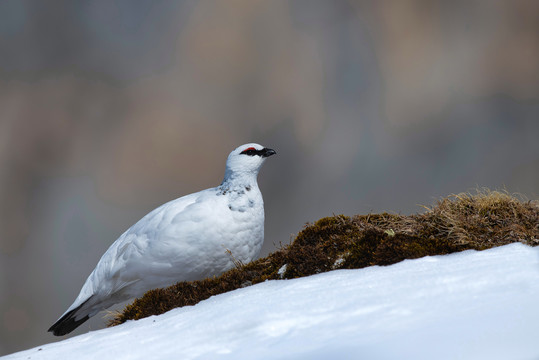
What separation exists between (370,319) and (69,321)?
3.19 metres

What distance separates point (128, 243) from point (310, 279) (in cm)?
187

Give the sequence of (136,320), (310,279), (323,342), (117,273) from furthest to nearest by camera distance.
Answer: (117,273)
(136,320)
(310,279)
(323,342)

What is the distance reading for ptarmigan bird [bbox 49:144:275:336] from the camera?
393cm


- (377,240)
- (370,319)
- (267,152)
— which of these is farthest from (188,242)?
(370,319)

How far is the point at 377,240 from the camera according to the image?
3.12 m

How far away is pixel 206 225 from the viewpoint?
12.9ft

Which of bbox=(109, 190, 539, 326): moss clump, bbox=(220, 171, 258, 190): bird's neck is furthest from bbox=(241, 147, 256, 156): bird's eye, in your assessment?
bbox=(109, 190, 539, 326): moss clump

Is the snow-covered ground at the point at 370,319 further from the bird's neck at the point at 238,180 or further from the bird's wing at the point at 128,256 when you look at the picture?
the bird's neck at the point at 238,180

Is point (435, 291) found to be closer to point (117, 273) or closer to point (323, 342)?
point (323, 342)

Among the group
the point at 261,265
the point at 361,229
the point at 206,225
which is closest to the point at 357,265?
the point at 361,229

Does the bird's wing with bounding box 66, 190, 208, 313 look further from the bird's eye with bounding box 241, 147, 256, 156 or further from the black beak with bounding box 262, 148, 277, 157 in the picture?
the black beak with bounding box 262, 148, 277, 157

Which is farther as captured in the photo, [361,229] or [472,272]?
[361,229]

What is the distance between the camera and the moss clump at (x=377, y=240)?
2990mm

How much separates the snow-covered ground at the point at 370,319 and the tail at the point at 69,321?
1462 millimetres
